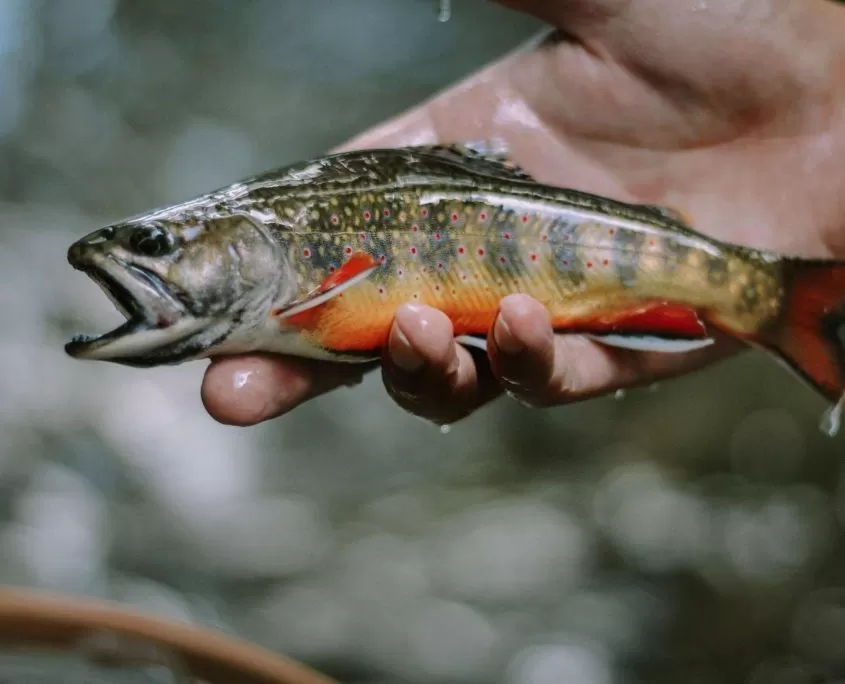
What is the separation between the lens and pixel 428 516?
3.50m

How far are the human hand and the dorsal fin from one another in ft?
1.38

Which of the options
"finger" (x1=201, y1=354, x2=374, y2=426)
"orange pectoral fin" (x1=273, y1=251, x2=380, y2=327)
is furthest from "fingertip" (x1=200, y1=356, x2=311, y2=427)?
"orange pectoral fin" (x1=273, y1=251, x2=380, y2=327)

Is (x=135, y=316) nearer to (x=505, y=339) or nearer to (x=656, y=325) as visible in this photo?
(x=505, y=339)

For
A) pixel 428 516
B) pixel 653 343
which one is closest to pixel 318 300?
pixel 653 343

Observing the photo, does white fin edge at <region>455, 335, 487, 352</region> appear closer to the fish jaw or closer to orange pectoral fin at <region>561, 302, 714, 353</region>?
orange pectoral fin at <region>561, 302, 714, 353</region>

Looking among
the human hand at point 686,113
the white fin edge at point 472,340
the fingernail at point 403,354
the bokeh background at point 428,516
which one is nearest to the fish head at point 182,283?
the fingernail at point 403,354

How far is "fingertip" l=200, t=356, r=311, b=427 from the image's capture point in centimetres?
142

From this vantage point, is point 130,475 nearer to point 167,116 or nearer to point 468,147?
point 468,147

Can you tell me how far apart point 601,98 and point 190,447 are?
232cm

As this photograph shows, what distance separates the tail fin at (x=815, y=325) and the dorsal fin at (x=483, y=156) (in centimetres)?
54

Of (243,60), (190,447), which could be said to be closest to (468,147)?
(190,447)

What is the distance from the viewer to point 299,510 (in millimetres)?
3447

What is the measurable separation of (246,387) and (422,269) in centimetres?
37

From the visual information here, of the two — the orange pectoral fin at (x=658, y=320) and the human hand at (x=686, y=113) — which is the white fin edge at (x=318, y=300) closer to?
the orange pectoral fin at (x=658, y=320)
